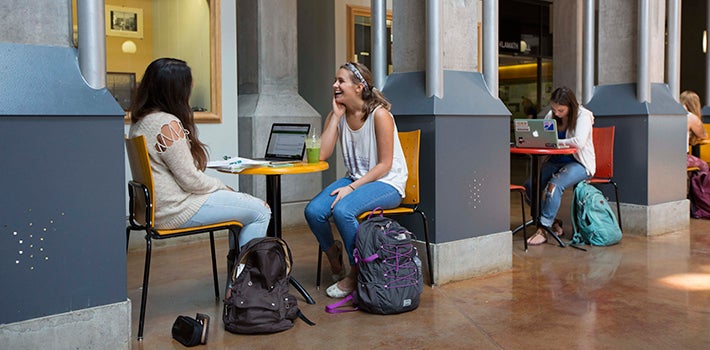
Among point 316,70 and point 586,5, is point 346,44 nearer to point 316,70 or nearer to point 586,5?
point 316,70

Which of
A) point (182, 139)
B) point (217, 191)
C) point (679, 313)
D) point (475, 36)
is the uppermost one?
point (475, 36)

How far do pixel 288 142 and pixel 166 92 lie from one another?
87 centimetres

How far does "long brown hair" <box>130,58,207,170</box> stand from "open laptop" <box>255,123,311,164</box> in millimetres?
640

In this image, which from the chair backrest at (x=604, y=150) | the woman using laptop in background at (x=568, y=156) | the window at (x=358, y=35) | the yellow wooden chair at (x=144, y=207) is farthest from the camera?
the window at (x=358, y=35)

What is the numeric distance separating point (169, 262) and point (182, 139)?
2030 mm

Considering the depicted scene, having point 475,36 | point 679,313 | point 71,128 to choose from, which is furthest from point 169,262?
point 679,313

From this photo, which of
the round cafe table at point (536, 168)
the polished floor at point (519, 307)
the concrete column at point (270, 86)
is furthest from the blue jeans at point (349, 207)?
the concrete column at point (270, 86)

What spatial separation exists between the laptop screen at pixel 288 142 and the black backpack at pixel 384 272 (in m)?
0.61

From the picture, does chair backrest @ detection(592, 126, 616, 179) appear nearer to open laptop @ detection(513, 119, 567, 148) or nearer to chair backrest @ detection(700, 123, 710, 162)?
open laptop @ detection(513, 119, 567, 148)

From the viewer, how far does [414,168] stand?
4328 millimetres

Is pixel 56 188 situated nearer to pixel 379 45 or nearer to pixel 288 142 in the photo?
pixel 288 142

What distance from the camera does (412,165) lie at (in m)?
4.34

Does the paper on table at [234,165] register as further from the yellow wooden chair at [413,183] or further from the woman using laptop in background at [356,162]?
the yellow wooden chair at [413,183]

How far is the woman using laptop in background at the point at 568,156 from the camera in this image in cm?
566
